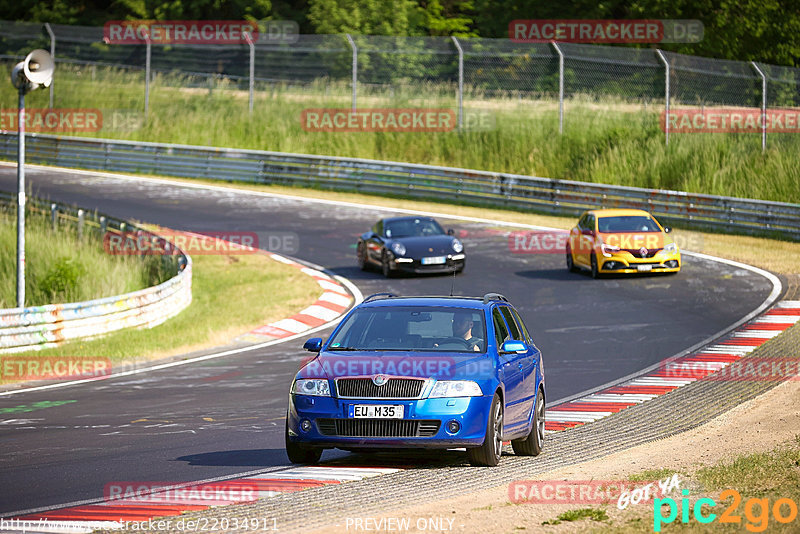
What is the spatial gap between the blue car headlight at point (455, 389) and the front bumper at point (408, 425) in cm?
4

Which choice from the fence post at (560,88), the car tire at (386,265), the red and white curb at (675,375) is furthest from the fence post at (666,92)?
the red and white curb at (675,375)

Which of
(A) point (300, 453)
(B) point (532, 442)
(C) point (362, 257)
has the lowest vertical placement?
(C) point (362, 257)

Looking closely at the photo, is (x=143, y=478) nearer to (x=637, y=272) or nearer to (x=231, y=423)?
(x=231, y=423)

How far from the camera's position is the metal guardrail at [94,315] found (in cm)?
1861

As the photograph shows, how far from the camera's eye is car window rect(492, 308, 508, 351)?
1085cm

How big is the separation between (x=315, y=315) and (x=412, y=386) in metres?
12.8

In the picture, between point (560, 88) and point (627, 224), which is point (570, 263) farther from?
point (560, 88)

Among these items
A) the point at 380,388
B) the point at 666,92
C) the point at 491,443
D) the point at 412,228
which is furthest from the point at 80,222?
the point at 491,443

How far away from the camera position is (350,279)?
86.8 feet

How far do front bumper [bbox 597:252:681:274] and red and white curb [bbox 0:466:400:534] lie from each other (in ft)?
52.8

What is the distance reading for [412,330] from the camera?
10812 mm

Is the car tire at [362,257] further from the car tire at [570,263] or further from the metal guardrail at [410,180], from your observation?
the metal guardrail at [410,180]

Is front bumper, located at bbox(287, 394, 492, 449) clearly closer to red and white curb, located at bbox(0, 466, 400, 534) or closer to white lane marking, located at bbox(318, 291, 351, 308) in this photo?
red and white curb, located at bbox(0, 466, 400, 534)

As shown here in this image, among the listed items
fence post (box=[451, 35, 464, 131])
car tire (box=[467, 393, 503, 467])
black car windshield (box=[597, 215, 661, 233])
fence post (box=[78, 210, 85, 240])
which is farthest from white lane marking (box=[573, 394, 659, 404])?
fence post (box=[451, 35, 464, 131])
